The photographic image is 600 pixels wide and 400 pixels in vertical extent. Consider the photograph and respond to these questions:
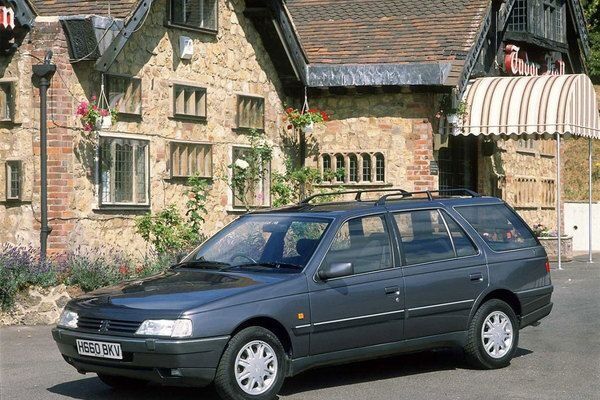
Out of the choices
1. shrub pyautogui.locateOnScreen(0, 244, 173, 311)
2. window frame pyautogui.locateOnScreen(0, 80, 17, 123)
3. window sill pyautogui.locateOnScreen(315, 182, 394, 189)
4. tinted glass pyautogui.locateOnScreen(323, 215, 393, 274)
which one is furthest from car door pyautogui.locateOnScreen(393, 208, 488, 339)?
window sill pyautogui.locateOnScreen(315, 182, 394, 189)

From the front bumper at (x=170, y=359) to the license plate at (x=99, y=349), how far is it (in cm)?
4

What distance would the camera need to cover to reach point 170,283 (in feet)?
33.8

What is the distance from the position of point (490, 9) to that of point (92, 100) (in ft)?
33.0

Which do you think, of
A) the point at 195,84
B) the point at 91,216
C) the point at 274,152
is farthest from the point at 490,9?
the point at 91,216

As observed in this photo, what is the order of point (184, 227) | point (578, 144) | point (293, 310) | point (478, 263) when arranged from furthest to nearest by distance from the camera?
1. point (578, 144)
2. point (184, 227)
3. point (478, 263)
4. point (293, 310)

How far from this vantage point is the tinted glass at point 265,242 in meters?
10.6

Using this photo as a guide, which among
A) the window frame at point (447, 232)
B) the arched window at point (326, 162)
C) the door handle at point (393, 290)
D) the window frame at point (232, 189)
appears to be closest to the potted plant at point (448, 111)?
the arched window at point (326, 162)

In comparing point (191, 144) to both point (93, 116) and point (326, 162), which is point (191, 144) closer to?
point (93, 116)

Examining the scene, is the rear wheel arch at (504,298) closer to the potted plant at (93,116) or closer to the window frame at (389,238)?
the window frame at (389,238)

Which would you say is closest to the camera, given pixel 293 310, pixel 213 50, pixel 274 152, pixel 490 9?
pixel 293 310

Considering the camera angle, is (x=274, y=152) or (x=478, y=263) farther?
(x=274, y=152)

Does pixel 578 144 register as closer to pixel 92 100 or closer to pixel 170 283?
pixel 92 100

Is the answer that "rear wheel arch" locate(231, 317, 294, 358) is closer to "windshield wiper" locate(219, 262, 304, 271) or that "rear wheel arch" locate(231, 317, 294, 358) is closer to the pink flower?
"windshield wiper" locate(219, 262, 304, 271)

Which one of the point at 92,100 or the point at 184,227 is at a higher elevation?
the point at 92,100
